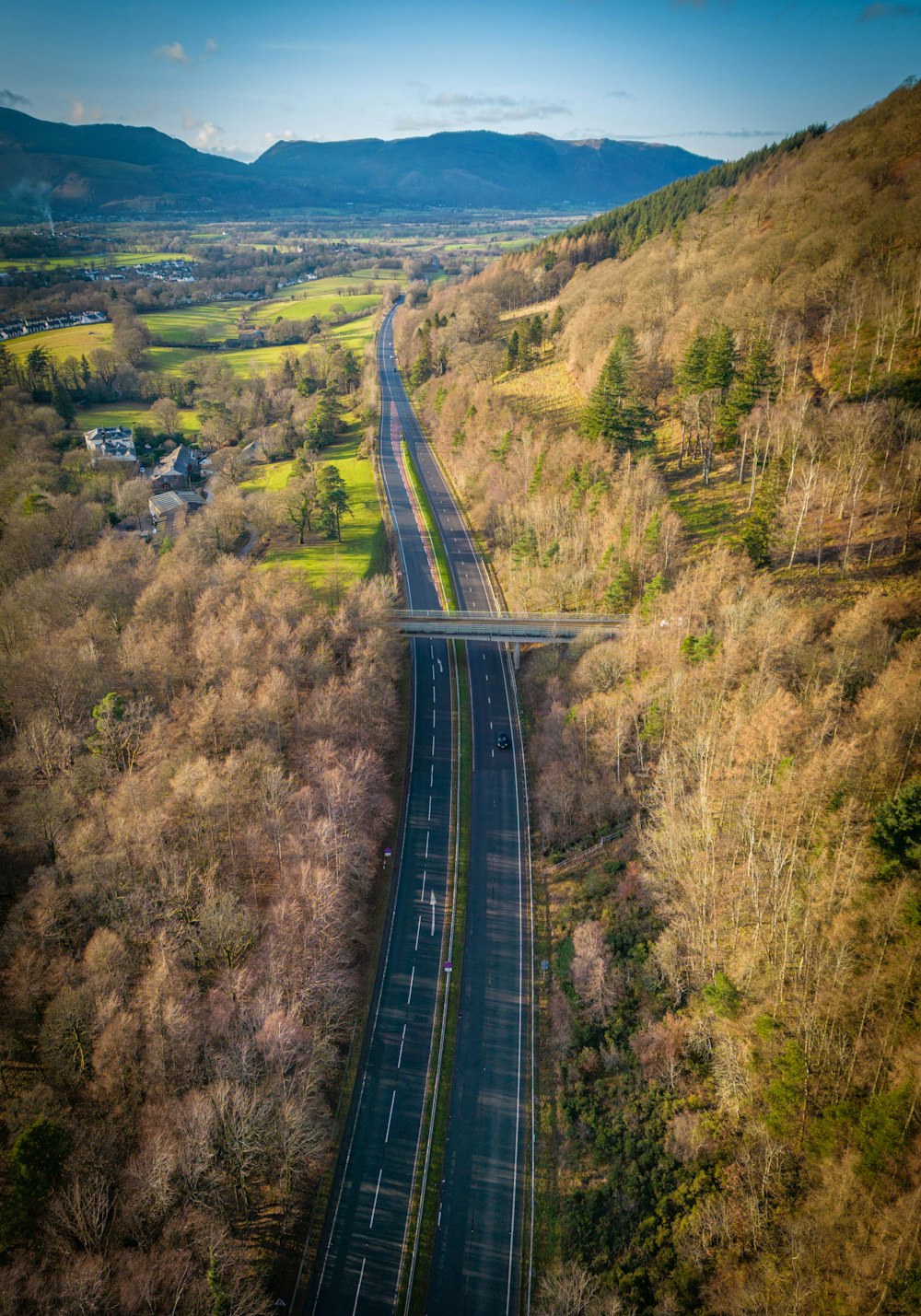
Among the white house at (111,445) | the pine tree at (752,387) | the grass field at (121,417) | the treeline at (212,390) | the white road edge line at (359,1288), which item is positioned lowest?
the white road edge line at (359,1288)

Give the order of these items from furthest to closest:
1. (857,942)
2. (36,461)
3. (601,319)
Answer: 1. (601,319)
2. (36,461)
3. (857,942)

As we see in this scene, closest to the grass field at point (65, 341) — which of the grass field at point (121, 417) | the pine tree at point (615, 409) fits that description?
the grass field at point (121, 417)

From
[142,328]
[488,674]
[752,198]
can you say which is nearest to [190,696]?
[488,674]

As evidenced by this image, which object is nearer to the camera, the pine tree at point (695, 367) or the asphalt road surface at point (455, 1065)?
the asphalt road surface at point (455, 1065)

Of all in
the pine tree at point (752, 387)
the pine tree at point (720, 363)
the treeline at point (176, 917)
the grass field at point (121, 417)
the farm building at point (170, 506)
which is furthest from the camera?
the grass field at point (121, 417)

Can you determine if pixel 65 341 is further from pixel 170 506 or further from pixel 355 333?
pixel 170 506

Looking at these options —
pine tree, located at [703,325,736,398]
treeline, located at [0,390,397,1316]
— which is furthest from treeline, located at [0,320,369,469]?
pine tree, located at [703,325,736,398]

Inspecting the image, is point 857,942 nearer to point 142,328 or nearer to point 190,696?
point 190,696

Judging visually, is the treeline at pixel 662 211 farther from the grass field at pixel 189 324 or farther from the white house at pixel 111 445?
the white house at pixel 111 445
